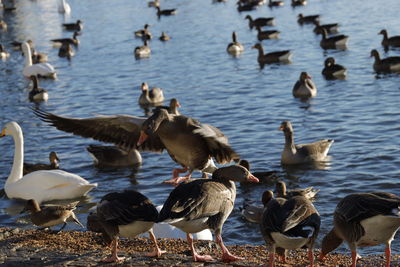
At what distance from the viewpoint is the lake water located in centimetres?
1548

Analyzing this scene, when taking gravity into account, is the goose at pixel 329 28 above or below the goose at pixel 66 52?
above

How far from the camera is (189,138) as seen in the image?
37.2 feet

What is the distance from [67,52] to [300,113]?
18.7 meters

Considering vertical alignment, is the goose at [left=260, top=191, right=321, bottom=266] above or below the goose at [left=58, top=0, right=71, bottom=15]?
below

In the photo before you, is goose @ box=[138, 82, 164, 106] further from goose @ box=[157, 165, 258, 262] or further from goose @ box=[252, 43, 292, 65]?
goose @ box=[157, 165, 258, 262]

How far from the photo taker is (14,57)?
3984 cm

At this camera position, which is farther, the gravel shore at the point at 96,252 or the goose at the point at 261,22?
the goose at the point at 261,22

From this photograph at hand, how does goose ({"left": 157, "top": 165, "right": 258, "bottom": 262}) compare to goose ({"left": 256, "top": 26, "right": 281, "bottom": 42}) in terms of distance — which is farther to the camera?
goose ({"left": 256, "top": 26, "right": 281, "bottom": 42})

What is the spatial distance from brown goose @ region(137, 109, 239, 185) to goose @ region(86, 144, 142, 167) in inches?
220

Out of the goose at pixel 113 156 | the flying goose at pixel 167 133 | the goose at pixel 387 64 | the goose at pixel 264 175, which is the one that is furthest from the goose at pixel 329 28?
the flying goose at pixel 167 133

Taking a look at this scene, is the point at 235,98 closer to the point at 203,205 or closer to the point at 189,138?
the point at 189,138

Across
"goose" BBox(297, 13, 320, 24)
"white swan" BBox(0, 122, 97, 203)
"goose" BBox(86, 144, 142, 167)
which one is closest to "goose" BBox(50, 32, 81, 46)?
"goose" BBox(297, 13, 320, 24)

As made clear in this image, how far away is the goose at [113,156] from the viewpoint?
1728 centimetres

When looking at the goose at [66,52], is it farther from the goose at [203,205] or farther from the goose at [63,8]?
the goose at [203,205]
